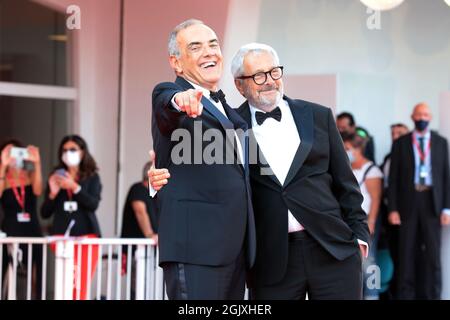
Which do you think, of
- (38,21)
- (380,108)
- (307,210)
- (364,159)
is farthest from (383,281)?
(307,210)

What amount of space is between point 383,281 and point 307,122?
201 inches

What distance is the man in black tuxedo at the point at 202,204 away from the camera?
4.05 m

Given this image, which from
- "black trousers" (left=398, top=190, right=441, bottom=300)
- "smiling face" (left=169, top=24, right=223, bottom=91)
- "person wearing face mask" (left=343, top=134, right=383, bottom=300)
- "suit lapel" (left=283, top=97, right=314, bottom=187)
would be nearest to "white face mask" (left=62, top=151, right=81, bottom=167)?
"person wearing face mask" (left=343, top=134, right=383, bottom=300)

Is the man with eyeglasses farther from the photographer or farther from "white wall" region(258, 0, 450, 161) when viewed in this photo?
"white wall" region(258, 0, 450, 161)

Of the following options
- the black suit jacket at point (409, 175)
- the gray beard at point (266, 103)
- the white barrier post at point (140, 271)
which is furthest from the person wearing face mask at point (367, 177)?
the gray beard at point (266, 103)

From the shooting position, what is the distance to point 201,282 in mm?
4047

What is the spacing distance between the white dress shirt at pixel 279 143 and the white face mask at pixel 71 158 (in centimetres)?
407

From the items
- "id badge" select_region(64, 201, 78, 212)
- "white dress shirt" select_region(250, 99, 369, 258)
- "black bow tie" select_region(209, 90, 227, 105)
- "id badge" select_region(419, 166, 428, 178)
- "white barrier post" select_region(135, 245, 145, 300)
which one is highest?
"id badge" select_region(419, 166, 428, 178)

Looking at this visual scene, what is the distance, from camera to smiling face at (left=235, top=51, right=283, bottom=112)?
4.48m

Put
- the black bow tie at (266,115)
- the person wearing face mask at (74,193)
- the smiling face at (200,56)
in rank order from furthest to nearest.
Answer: the person wearing face mask at (74,193), the black bow tie at (266,115), the smiling face at (200,56)

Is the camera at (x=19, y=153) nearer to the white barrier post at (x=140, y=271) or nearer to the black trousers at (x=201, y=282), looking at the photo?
the white barrier post at (x=140, y=271)

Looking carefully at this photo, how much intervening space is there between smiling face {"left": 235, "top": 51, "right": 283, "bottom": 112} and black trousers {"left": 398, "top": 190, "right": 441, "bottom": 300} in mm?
4855

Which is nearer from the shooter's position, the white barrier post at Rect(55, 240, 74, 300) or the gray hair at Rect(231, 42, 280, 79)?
the gray hair at Rect(231, 42, 280, 79)

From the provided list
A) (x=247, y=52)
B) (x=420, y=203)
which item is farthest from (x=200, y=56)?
(x=420, y=203)
